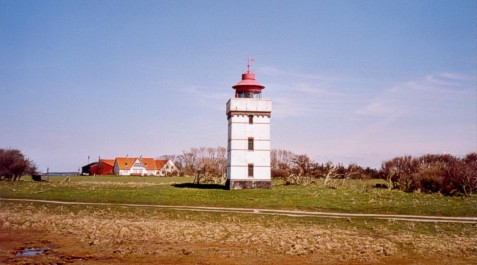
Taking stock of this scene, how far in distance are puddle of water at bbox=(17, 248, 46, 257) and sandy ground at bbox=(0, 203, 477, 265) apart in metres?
0.10

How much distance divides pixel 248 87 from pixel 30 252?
26882mm

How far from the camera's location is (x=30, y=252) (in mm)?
13820

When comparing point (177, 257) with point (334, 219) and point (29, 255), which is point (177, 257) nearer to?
point (29, 255)

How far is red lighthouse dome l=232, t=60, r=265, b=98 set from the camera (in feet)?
124

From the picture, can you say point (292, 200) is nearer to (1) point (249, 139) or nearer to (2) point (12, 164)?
(1) point (249, 139)

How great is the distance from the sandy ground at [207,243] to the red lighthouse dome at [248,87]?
18640 mm

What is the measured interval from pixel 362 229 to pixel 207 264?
10.4m

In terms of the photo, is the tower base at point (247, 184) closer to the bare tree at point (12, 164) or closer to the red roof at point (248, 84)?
the red roof at point (248, 84)

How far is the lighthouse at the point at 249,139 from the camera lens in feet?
121

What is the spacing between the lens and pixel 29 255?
13.3 meters

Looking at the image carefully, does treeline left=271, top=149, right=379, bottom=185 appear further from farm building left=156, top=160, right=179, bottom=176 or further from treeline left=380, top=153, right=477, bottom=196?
farm building left=156, top=160, right=179, bottom=176

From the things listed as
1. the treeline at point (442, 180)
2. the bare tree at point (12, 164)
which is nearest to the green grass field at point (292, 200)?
the treeline at point (442, 180)

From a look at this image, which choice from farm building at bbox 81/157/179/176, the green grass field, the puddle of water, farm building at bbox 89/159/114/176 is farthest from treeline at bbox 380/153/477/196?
farm building at bbox 89/159/114/176

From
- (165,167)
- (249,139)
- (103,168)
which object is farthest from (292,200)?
(103,168)
